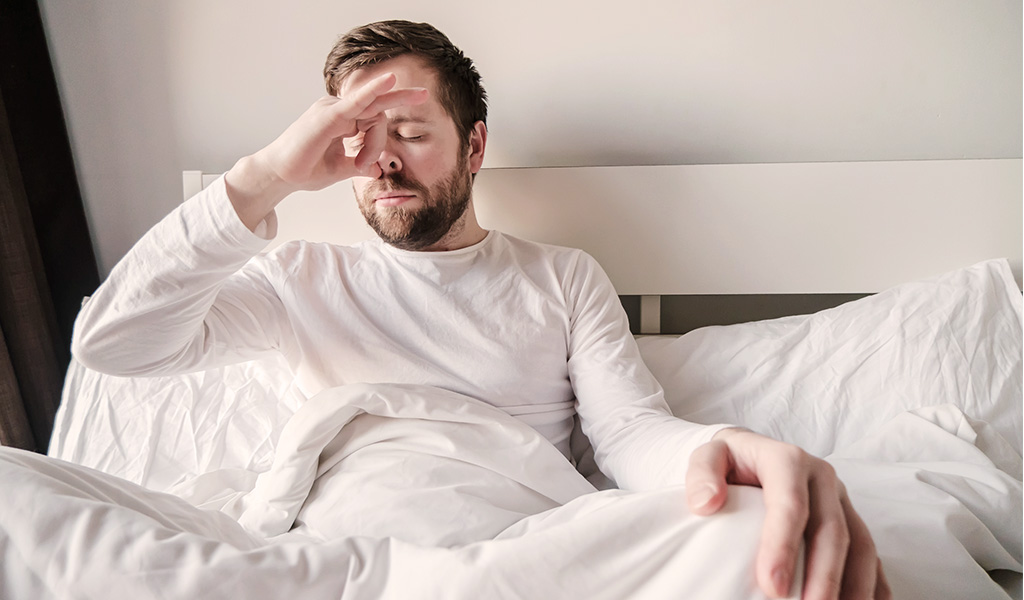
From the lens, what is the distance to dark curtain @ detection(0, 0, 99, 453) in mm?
1319

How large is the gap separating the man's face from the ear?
90 mm

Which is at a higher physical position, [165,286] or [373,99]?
[373,99]

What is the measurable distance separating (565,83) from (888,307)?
0.77 meters

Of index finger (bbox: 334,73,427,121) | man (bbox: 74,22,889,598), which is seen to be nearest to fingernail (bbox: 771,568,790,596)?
man (bbox: 74,22,889,598)

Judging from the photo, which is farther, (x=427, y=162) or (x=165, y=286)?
(x=427, y=162)

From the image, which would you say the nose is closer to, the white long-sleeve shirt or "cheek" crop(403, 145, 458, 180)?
"cheek" crop(403, 145, 458, 180)

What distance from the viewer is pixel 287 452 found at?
0.80 metres

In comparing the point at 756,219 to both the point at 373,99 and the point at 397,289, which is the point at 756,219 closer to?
the point at 397,289

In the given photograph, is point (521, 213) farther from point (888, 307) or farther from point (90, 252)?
point (90, 252)

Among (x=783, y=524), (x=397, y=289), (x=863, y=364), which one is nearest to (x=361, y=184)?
(x=397, y=289)

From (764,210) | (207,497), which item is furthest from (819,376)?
(207,497)

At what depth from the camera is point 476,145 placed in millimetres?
1184

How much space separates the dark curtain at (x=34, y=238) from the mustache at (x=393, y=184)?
82 centimetres

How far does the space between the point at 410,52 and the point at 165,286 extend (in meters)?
0.53
